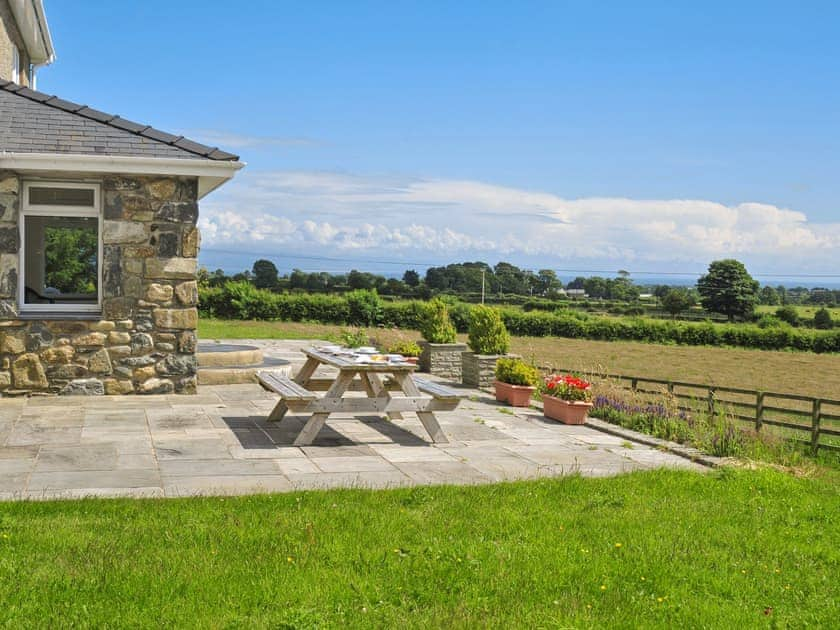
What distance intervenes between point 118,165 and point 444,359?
6.82 m

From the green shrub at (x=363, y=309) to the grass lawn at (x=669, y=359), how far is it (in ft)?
5.41

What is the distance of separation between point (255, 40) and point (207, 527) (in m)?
15.1

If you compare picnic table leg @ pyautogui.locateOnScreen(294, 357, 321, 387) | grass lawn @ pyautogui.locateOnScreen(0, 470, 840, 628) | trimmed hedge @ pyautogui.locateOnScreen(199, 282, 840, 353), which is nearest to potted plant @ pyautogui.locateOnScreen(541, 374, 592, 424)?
picnic table leg @ pyautogui.locateOnScreen(294, 357, 321, 387)

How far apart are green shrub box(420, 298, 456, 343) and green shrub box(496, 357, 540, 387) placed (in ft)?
10.5

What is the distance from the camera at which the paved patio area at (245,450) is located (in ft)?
21.3

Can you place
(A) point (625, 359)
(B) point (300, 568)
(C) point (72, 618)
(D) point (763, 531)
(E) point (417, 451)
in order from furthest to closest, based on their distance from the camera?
(A) point (625, 359) < (E) point (417, 451) < (D) point (763, 531) < (B) point (300, 568) < (C) point (72, 618)

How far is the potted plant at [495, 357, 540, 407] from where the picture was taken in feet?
37.6

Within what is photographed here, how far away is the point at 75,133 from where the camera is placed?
1024cm

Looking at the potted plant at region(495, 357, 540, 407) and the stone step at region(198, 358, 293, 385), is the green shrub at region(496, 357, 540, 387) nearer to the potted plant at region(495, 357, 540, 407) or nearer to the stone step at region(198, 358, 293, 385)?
the potted plant at region(495, 357, 540, 407)

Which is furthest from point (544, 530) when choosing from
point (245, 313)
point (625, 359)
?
point (625, 359)

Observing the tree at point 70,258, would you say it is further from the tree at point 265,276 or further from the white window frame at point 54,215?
the tree at point 265,276

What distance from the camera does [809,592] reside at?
4.69m

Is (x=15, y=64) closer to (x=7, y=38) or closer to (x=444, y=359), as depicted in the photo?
(x=7, y=38)

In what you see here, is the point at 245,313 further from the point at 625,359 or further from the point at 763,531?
the point at 763,531
